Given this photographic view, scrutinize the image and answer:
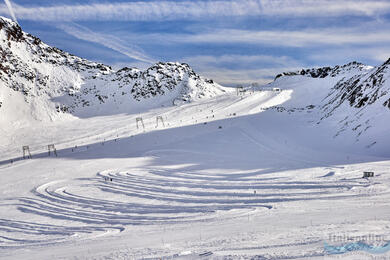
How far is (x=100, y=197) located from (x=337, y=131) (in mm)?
34535

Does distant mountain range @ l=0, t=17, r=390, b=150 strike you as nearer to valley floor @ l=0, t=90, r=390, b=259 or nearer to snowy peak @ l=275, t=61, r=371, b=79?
snowy peak @ l=275, t=61, r=371, b=79

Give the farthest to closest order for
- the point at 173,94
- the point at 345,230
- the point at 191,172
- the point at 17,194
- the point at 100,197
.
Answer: the point at 173,94
the point at 191,172
the point at 17,194
the point at 100,197
the point at 345,230

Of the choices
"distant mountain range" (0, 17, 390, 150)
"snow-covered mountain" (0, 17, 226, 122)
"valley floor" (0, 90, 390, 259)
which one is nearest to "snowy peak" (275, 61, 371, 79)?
"distant mountain range" (0, 17, 390, 150)

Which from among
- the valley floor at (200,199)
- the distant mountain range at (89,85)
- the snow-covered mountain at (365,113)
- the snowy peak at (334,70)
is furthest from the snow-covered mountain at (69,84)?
the snow-covered mountain at (365,113)

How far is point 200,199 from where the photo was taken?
19.0m

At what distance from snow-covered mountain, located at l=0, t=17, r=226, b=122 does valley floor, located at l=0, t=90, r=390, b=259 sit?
4233cm

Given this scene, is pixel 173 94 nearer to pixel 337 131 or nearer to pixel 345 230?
pixel 337 131

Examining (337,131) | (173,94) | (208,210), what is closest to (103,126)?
(173,94)

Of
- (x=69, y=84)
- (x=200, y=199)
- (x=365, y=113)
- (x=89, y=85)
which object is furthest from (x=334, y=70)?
(x=200, y=199)

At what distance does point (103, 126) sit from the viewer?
216ft

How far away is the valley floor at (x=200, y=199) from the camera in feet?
35.3

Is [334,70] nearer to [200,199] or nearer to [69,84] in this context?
[69,84]

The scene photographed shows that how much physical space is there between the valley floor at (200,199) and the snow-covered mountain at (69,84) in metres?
42.3

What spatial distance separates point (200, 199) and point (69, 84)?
95.8 metres
